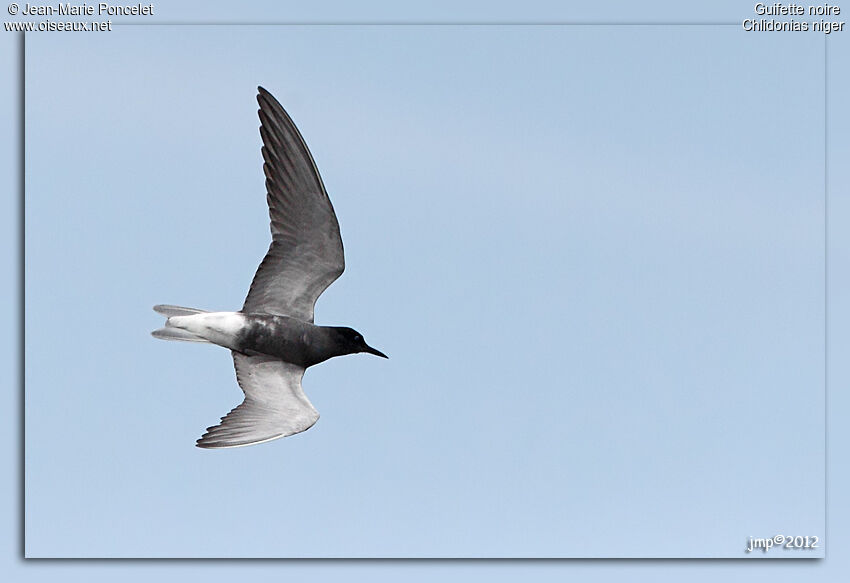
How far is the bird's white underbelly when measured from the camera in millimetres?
11906

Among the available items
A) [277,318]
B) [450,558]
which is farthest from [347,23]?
[450,558]

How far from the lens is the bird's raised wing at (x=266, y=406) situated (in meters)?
11.9

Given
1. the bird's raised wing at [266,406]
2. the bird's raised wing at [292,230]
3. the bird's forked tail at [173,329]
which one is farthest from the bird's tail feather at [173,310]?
the bird's raised wing at [266,406]

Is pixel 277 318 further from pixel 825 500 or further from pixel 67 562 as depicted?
pixel 825 500

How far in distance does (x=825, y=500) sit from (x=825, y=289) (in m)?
1.74

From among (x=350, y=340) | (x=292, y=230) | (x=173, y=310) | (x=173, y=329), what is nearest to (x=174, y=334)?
(x=173, y=329)

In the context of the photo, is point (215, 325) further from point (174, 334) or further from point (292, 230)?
point (292, 230)

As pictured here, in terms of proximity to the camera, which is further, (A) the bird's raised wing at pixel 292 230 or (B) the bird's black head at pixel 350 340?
(B) the bird's black head at pixel 350 340

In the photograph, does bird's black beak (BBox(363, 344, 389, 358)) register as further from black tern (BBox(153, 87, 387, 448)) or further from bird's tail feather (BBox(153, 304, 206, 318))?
bird's tail feather (BBox(153, 304, 206, 318))

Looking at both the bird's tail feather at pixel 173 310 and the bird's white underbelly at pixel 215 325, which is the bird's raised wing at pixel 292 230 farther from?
the bird's tail feather at pixel 173 310

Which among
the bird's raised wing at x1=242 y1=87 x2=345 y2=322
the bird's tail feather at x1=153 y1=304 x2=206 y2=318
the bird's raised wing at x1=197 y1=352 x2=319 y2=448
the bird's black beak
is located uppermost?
the bird's raised wing at x1=242 y1=87 x2=345 y2=322

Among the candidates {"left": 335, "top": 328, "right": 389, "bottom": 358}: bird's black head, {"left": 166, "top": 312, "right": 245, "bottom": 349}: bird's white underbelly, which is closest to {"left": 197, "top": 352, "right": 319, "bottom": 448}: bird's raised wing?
{"left": 166, "top": 312, "right": 245, "bottom": 349}: bird's white underbelly

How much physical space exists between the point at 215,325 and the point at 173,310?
0.35 m

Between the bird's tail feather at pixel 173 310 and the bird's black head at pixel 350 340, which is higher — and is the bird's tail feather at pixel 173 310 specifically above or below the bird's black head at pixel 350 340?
above
